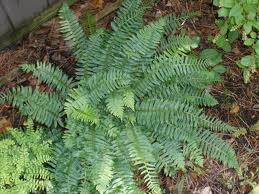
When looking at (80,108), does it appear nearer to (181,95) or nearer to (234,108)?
(181,95)

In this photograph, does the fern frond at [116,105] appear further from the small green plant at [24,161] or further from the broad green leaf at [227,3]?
the broad green leaf at [227,3]

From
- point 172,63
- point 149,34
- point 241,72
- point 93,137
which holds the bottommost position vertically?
point 241,72

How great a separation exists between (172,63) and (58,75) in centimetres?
116

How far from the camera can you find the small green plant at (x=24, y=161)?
3867 mm

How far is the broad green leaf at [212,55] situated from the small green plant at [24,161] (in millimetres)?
1970

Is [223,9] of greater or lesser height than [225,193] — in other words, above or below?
above

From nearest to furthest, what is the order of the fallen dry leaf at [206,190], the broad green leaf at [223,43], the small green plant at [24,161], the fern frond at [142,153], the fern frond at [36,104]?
1. the small green plant at [24,161]
2. the fern frond at [142,153]
3. the fern frond at [36,104]
4. the fallen dry leaf at [206,190]
5. the broad green leaf at [223,43]

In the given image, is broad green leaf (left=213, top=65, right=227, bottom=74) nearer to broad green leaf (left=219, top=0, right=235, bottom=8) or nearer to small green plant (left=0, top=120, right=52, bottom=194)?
broad green leaf (left=219, top=0, right=235, bottom=8)

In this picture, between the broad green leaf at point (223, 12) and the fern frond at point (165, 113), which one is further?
the fern frond at point (165, 113)

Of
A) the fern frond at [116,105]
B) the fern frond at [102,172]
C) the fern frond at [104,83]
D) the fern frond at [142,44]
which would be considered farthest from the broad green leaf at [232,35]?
the fern frond at [102,172]

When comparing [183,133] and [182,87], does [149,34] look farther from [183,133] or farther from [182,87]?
[183,133]

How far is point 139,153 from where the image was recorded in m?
4.09

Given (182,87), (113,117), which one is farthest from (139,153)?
(182,87)

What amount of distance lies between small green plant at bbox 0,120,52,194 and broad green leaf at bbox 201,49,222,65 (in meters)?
1.97
